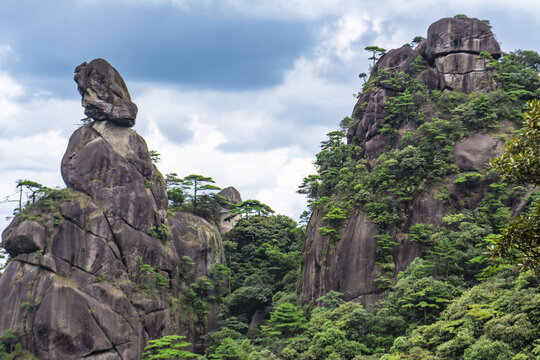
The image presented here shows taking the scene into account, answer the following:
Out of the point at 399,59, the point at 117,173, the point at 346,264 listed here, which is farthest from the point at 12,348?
the point at 399,59

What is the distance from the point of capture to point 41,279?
30328 mm

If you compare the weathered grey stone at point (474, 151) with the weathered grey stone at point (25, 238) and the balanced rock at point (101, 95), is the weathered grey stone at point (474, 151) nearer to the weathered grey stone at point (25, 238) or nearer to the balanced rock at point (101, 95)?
the balanced rock at point (101, 95)

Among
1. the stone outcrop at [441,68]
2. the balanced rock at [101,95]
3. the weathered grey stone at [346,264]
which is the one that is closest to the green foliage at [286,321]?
the weathered grey stone at [346,264]

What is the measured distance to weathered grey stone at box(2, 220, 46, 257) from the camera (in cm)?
3112

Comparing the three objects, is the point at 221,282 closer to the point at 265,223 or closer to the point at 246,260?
the point at 246,260

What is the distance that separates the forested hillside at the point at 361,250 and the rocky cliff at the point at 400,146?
0.42 ft

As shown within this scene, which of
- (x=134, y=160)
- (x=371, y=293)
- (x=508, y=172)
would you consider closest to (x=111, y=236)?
(x=134, y=160)

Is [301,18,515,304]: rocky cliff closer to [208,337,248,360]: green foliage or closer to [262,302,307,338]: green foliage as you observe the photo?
[262,302,307,338]: green foliage

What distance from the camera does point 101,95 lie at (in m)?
37.8

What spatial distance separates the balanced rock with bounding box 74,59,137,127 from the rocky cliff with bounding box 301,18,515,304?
59.8ft

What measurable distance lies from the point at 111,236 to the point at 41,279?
17.6 ft

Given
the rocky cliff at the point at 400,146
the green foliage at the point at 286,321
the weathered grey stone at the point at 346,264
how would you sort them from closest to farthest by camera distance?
the green foliage at the point at 286,321, the weathered grey stone at the point at 346,264, the rocky cliff at the point at 400,146

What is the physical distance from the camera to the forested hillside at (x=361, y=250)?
945 inches

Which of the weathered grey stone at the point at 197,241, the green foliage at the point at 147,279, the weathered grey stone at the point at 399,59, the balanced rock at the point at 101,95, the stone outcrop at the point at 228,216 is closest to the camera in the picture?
the green foliage at the point at 147,279
